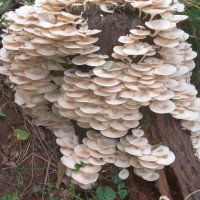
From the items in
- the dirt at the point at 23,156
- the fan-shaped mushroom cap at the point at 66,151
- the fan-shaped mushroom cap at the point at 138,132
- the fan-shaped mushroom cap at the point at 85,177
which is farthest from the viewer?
the dirt at the point at 23,156

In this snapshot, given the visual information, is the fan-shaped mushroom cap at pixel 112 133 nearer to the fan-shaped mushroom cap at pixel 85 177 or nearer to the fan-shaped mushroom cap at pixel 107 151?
the fan-shaped mushroom cap at pixel 107 151

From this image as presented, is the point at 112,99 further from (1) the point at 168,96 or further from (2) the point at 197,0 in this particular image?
(2) the point at 197,0

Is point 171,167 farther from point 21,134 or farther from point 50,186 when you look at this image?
point 21,134

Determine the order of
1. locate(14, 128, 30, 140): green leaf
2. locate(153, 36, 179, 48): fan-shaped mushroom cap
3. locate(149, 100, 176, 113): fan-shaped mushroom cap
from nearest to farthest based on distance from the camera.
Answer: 1. locate(153, 36, 179, 48): fan-shaped mushroom cap
2. locate(149, 100, 176, 113): fan-shaped mushroom cap
3. locate(14, 128, 30, 140): green leaf

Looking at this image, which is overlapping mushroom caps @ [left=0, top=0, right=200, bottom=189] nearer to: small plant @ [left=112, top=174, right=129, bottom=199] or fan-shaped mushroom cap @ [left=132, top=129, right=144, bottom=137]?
fan-shaped mushroom cap @ [left=132, top=129, right=144, bottom=137]

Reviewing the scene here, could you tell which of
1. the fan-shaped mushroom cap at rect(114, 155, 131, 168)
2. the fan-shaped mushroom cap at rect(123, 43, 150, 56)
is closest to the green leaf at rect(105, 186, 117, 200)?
the fan-shaped mushroom cap at rect(114, 155, 131, 168)

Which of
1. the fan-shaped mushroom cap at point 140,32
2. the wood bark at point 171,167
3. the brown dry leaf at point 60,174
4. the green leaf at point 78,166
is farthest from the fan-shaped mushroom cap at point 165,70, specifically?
the brown dry leaf at point 60,174

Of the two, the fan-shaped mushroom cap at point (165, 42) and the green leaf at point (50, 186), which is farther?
the green leaf at point (50, 186)

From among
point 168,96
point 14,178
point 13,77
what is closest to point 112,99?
point 168,96
